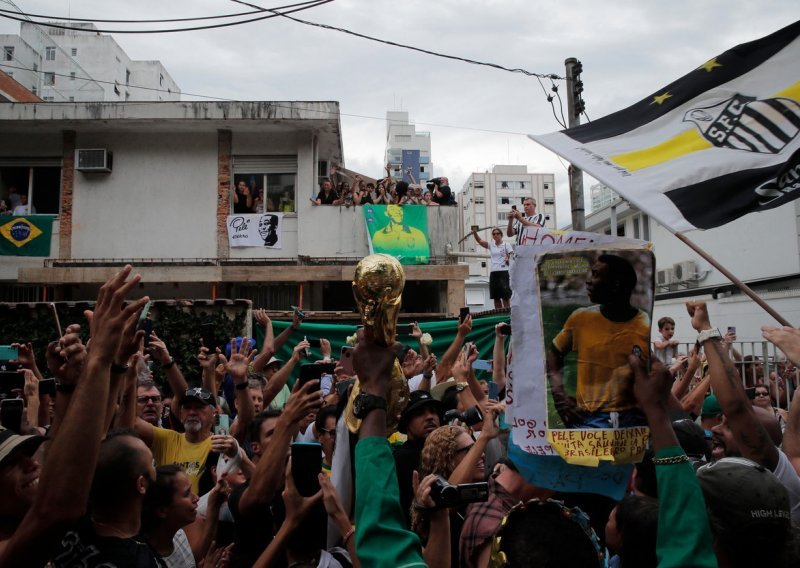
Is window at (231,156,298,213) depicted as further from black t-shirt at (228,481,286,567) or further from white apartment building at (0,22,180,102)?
white apartment building at (0,22,180,102)

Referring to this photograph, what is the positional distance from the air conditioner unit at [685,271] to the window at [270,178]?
567 inches

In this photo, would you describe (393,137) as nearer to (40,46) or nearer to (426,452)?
(40,46)

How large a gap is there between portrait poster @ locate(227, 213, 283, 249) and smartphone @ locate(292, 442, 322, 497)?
46.2ft

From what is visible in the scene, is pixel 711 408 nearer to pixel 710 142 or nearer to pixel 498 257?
pixel 710 142

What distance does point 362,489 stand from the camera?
168 cm

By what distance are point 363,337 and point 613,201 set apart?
1056 inches

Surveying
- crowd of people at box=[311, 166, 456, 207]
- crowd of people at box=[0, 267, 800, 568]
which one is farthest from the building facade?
crowd of people at box=[0, 267, 800, 568]

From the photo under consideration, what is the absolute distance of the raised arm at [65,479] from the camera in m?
1.76

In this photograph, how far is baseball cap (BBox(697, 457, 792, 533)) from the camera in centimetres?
188

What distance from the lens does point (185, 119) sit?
16047 mm

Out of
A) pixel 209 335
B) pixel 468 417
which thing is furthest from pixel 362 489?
pixel 209 335

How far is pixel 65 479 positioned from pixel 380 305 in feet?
3.21

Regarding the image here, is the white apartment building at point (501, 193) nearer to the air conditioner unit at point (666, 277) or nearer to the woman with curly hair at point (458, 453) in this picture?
the air conditioner unit at point (666, 277)

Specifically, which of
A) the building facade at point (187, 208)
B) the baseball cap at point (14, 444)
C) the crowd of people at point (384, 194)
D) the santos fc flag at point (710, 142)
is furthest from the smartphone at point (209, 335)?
the baseball cap at point (14, 444)
